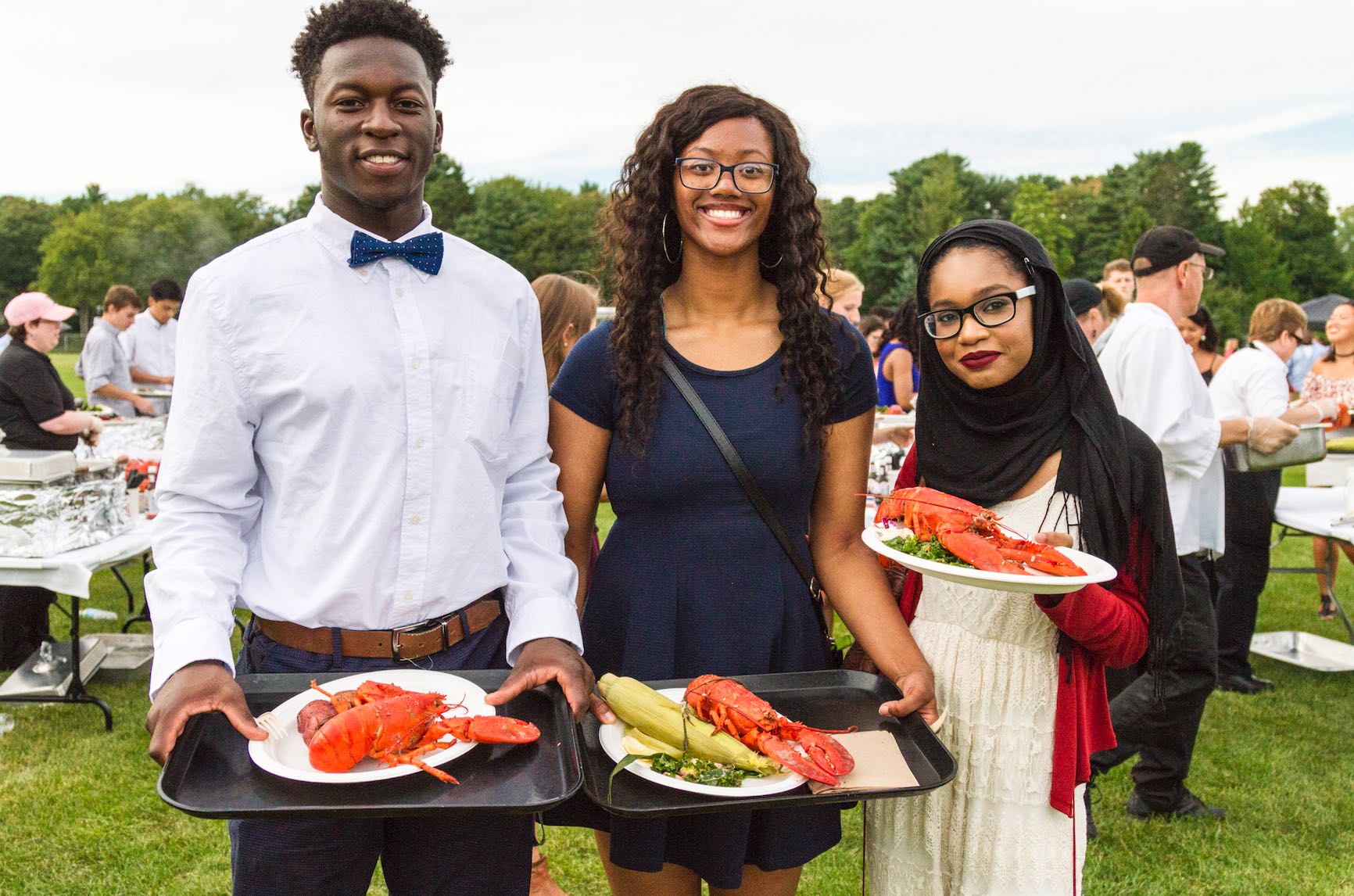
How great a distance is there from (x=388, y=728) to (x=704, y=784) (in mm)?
613

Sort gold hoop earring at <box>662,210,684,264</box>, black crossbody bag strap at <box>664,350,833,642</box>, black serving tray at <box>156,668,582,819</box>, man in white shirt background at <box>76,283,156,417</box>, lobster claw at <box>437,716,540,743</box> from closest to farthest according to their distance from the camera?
1. black serving tray at <box>156,668,582,819</box>
2. lobster claw at <box>437,716,540,743</box>
3. black crossbody bag strap at <box>664,350,833,642</box>
4. gold hoop earring at <box>662,210,684,264</box>
5. man in white shirt background at <box>76,283,156,417</box>

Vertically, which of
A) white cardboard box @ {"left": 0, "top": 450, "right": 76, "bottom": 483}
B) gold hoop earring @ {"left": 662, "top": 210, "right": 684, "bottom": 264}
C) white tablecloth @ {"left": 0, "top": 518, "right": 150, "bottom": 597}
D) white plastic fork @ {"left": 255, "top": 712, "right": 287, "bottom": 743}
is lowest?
white tablecloth @ {"left": 0, "top": 518, "right": 150, "bottom": 597}

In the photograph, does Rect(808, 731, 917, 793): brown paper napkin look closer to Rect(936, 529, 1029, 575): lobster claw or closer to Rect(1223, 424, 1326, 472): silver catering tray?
Rect(936, 529, 1029, 575): lobster claw

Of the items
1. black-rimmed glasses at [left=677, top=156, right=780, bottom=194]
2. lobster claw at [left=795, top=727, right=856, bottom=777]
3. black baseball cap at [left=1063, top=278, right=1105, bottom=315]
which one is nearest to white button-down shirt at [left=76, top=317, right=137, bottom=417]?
black baseball cap at [left=1063, top=278, right=1105, bottom=315]

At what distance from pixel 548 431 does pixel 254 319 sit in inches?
31.2

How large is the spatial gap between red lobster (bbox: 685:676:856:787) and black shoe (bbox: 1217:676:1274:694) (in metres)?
5.37

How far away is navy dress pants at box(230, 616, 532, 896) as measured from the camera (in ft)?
6.58

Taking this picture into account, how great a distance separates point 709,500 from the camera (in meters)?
2.46

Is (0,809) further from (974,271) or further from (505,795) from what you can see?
(974,271)

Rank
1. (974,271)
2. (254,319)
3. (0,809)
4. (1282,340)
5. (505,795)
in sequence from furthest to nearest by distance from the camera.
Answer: (1282,340)
(0,809)
(974,271)
(254,319)
(505,795)

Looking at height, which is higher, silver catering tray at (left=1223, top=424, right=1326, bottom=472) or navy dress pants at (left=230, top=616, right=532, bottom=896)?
silver catering tray at (left=1223, top=424, right=1326, bottom=472)

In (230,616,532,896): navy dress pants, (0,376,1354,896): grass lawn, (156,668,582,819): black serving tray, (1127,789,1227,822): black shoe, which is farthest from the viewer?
(1127,789,1227,822): black shoe

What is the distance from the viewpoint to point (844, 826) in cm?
453

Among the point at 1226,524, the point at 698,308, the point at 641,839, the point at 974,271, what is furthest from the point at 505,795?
the point at 1226,524
